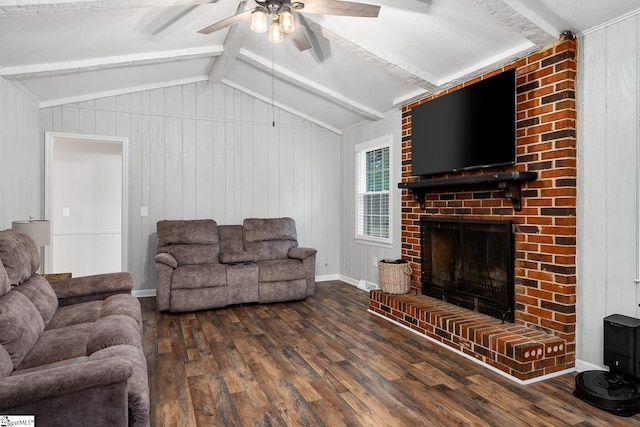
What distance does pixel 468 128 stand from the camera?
11.2ft

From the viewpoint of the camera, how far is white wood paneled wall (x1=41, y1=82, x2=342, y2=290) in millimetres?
5039

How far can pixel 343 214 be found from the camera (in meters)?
6.15

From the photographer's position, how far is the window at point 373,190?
5055mm

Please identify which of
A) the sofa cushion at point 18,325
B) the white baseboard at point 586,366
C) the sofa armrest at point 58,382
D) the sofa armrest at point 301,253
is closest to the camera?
the sofa armrest at point 58,382

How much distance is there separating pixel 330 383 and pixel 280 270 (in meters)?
2.24

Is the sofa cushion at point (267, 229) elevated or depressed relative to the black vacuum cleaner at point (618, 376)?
elevated

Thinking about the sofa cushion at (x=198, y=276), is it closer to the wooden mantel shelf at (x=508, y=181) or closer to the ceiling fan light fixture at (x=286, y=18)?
the wooden mantel shelf at (x=508, y=181)

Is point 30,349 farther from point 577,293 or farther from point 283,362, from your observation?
point 577,293

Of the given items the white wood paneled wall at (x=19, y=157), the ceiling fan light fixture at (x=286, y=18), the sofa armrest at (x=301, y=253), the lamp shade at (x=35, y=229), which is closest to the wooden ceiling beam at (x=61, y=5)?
the ceiling fan light fixture at (x=286, y=18)

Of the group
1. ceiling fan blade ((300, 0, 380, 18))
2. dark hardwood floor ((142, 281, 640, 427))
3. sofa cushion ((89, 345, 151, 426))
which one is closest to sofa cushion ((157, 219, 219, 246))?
dark hardwood floor ((142, 281, 640, 427))

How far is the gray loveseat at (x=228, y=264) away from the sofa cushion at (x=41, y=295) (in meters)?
1.61

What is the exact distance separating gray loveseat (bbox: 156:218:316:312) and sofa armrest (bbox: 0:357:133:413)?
2.91 m

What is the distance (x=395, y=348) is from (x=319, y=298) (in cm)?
189

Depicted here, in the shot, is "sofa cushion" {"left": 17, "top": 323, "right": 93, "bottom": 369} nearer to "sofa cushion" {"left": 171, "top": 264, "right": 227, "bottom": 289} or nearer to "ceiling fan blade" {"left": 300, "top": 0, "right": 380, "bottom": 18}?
"sofa cushion" {"left": 171, "top": 264, "right": 227, "bottom": 289}
